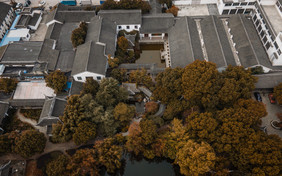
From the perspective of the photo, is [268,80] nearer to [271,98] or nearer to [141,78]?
[271,98]

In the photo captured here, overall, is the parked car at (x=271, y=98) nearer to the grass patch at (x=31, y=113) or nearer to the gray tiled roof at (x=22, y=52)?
the grass patch at (x=31, y=113)

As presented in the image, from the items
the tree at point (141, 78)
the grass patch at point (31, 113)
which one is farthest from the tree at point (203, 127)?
the grass patch at point (31, 113)

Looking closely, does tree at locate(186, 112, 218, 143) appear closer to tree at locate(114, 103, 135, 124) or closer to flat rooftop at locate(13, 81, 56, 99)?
tree at locate(114, 103, 135, 124)

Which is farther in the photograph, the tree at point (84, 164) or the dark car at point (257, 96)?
the dark car at point (257, 96)

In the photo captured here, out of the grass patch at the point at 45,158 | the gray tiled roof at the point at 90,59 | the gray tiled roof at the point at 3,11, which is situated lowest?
the grass patch at the point at 45,158

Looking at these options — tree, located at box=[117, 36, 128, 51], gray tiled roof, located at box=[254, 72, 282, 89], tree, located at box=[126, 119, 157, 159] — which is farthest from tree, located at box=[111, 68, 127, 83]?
gray tiled roof, located at box=[254, 72, 282, 89]

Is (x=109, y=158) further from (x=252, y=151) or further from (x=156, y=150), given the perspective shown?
(x=252, y=151)

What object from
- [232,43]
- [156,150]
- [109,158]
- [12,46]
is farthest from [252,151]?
[12,46]
